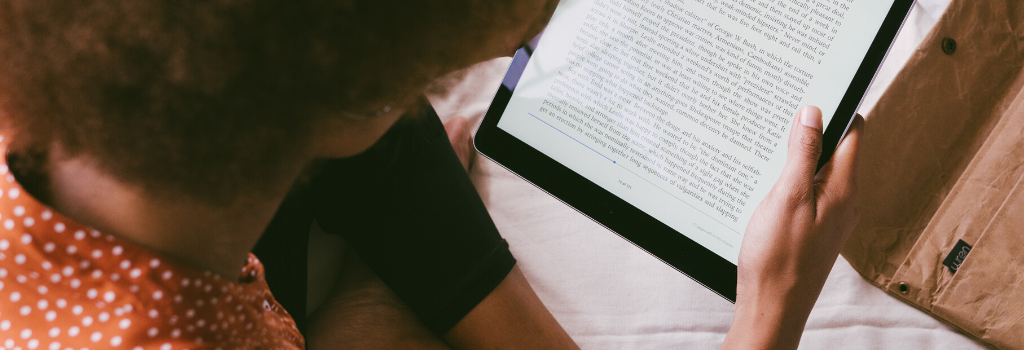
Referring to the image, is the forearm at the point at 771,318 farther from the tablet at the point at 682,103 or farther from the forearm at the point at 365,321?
the forearm at the point at 365,321

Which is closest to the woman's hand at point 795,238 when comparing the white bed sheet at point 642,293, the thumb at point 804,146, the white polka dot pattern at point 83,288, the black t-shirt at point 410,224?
the thumb at point 804,146

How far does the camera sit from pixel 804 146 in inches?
17.5

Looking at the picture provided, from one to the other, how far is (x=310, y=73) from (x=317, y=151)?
7 centimetres

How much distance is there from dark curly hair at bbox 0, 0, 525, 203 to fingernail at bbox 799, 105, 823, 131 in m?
0.29

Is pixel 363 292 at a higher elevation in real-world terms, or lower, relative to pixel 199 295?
lower

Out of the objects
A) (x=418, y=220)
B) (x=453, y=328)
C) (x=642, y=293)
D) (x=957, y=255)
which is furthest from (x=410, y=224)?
(x=957, y=255)

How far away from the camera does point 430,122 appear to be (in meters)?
0.68

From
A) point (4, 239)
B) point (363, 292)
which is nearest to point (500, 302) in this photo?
point (363, 292)

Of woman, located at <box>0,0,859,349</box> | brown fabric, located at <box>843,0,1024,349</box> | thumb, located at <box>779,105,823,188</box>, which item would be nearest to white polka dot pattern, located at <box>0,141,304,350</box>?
woman, located at <box>0,0,859,349</box>

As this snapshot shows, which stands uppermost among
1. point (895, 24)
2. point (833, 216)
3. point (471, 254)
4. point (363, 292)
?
point (895, 24)

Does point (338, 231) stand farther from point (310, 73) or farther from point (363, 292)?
point (310, 73)

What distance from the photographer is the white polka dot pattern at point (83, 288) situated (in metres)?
0.34

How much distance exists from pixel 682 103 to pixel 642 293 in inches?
14.1

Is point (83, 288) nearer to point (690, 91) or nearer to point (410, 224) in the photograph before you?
A: point (410, 224)
